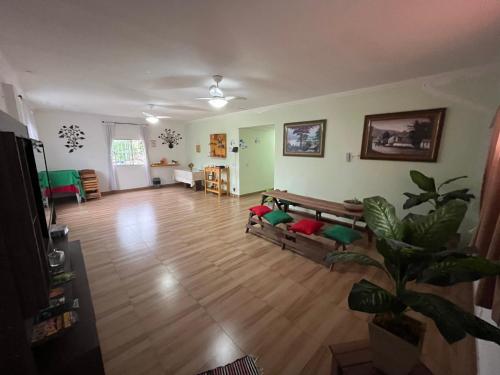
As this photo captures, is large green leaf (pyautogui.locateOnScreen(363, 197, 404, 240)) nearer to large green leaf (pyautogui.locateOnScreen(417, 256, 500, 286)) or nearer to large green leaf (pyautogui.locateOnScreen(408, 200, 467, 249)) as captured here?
large green leaf (pyautogui.locateOnScreen(408, 200, 467, 249))

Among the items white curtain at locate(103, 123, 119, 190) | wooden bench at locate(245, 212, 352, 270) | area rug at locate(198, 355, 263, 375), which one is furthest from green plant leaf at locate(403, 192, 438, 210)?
white curtain at locate(103, 123, 119, 190)

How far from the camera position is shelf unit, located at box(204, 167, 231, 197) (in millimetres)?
6291

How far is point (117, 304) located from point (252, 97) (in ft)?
12.3

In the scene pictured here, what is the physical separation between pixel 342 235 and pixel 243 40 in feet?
8.10

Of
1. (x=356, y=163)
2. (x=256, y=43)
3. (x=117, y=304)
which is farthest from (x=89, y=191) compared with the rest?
(x=356, y=163)

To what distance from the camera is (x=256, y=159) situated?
21.0 ft

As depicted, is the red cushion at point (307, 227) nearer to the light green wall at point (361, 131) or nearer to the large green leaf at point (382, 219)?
the light green wall at point (361, 131)

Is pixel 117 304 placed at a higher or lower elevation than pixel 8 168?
lower

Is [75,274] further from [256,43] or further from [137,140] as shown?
[137,140]

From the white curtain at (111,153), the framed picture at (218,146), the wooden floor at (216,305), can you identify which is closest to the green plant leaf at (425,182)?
the wooden floor at (216,305)

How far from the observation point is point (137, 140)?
23.0 ft

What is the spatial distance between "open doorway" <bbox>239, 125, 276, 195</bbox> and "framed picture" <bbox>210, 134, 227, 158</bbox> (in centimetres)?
71

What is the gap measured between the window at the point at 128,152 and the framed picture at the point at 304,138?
521cm

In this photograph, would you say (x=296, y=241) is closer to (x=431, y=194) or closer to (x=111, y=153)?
(x=431, y=194)
